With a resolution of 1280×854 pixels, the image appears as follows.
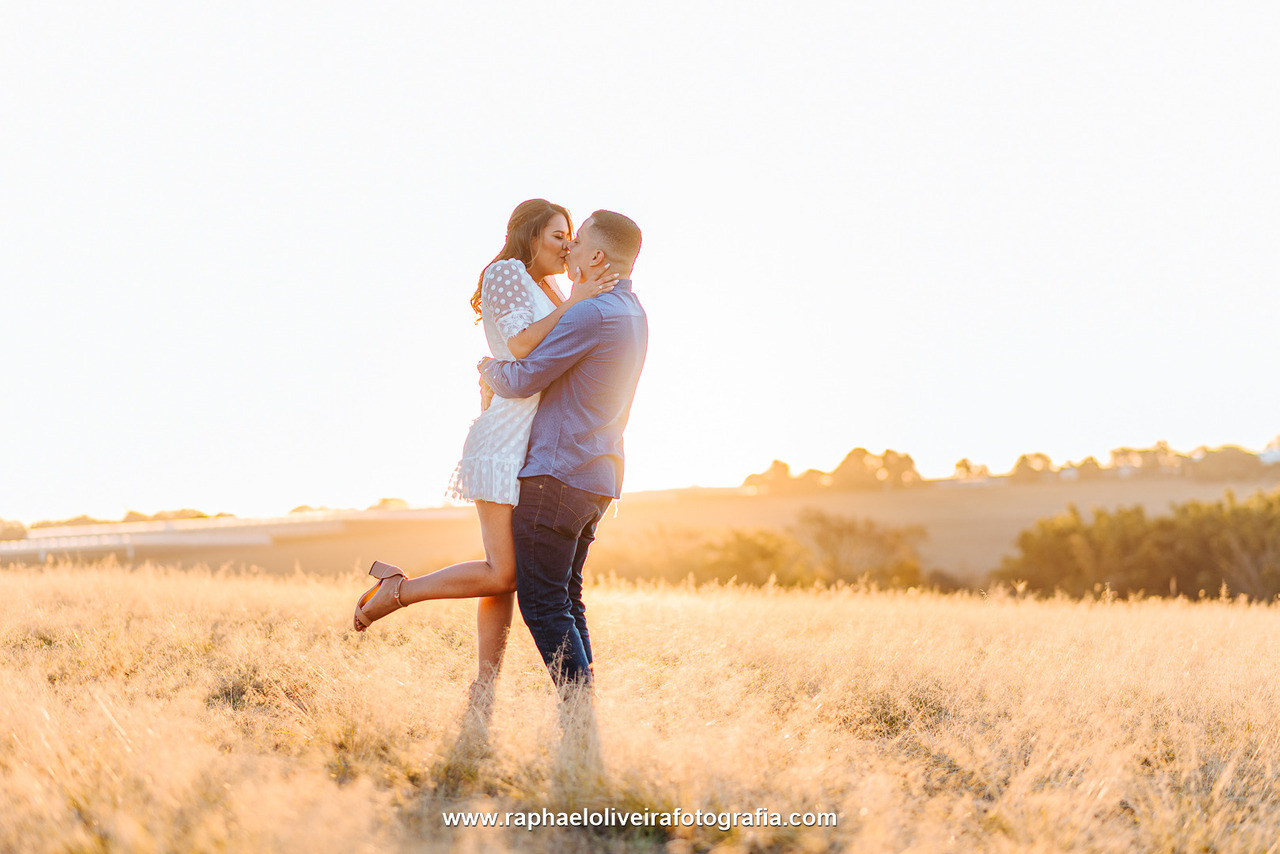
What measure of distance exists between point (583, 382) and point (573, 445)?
0.87 feet

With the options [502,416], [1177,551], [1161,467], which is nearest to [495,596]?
[502,416]

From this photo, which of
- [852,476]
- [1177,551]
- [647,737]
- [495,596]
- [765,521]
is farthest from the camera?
[852,476]

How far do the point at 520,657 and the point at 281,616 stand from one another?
223 centimetres

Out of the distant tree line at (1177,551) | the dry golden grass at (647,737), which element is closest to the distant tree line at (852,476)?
the distant tree line at (1177,551)

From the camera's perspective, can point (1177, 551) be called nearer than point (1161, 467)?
Yes

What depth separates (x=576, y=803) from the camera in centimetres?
267

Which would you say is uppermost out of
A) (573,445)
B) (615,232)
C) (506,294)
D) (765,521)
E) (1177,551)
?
(615,232)

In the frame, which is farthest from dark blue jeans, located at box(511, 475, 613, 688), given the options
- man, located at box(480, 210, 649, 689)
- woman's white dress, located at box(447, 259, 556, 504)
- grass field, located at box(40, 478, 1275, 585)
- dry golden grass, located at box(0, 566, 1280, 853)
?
grass field, located at box(40, 478, 1275, 585)

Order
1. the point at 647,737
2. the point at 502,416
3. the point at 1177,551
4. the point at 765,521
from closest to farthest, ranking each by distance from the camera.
Result: the point at 647,737
the point at 502,416
the point at 1177,551
the point at 765,521

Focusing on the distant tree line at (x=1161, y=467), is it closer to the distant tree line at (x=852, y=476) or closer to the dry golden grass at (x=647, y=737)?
the distant tree line at (x=852, y=476)

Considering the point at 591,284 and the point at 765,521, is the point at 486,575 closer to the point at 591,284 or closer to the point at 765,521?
the point at 591,284

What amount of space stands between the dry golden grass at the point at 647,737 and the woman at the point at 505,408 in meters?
0.48

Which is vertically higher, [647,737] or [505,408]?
[505,408]

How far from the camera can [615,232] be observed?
3.54m
